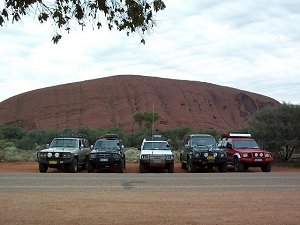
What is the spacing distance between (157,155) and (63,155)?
4.51 m

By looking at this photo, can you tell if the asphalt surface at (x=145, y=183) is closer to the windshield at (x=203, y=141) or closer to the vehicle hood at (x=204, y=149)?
the vehicle hood at (x=204, y=149)

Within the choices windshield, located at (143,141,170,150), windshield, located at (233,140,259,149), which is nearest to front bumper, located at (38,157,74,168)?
windshield, located at (143,141,170,150)

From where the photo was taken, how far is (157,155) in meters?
23.1

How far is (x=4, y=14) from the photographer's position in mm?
8523

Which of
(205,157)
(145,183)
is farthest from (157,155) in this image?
(145,183)

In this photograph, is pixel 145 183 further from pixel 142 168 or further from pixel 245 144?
pixel 245 144

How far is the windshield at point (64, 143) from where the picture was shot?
24564mm

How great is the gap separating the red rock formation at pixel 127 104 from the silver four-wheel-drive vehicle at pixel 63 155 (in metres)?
53.5

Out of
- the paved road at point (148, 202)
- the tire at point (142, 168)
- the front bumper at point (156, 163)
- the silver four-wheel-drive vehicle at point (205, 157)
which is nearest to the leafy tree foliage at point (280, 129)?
the silver four-wheel-drive vehicle at point (205, 157)

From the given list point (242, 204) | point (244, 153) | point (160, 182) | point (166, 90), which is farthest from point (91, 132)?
point (166, 90)

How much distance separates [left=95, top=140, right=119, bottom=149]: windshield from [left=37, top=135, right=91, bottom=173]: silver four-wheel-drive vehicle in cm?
108

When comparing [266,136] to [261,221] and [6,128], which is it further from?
[6,128]

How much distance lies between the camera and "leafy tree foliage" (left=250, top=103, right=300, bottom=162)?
30.8m

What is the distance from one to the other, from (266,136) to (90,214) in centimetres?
2366
